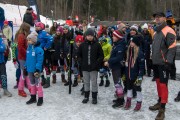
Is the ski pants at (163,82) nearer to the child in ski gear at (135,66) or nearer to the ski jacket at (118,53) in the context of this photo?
the child in ski gear at (135,66)

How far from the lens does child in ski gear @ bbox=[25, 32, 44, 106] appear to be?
20.2ft

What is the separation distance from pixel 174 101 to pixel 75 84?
286 cm

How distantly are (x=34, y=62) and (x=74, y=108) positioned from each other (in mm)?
1329

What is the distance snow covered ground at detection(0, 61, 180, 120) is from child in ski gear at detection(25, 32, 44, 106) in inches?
15.3

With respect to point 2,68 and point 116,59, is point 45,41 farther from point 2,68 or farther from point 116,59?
point 116,59

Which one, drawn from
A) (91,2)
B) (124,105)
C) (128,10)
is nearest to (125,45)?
(124,105)

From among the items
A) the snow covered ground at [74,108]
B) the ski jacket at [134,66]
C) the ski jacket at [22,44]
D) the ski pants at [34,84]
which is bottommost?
the snow covered ground at [74,108]

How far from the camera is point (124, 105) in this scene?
6223 mm

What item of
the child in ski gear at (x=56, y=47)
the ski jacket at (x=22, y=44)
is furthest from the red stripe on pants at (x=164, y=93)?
the child in ski gear at (x=56, y=47)

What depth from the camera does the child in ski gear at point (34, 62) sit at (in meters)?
6.17

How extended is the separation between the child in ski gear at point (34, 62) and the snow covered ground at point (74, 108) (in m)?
0.39

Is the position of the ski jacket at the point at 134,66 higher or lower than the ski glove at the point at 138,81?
higher

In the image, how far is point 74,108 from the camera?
6.08 m

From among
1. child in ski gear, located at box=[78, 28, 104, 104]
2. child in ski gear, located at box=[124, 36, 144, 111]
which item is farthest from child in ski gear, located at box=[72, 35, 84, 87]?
child in ski gear, located at box=[124, 36, 144, 111]
